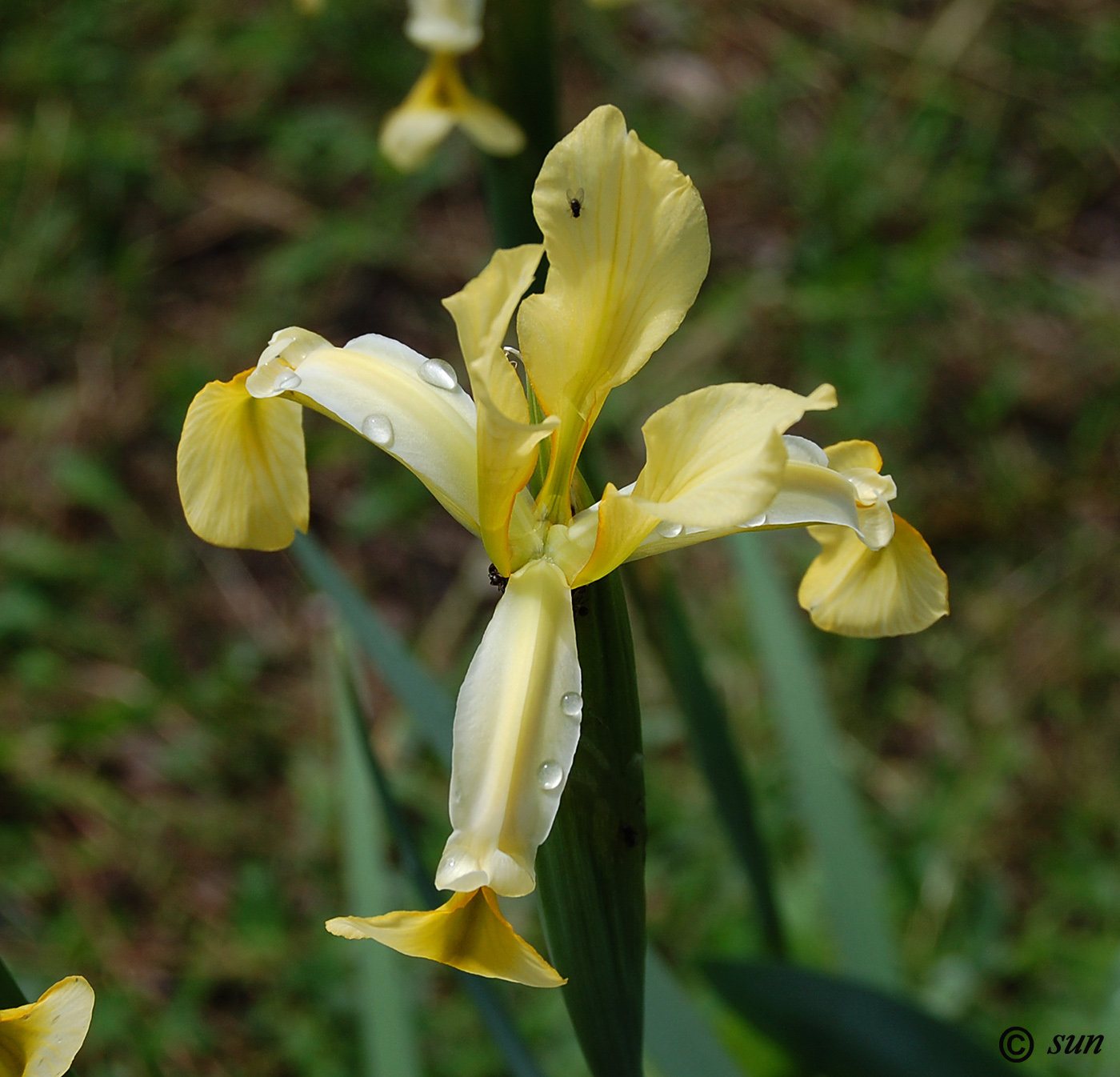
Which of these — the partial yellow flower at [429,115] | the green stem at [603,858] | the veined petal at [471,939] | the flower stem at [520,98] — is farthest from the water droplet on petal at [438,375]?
the partial yellow flower at [429,115]

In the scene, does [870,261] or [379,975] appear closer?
[379,975]

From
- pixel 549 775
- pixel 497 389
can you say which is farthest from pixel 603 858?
pixel 497 389

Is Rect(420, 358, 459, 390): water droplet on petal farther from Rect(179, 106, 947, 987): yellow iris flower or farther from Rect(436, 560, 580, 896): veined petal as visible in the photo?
Rect(436, 560, 580, 896): veined petal

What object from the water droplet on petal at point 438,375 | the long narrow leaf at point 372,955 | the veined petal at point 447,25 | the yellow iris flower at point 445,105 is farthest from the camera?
the veined petal at point 447,25

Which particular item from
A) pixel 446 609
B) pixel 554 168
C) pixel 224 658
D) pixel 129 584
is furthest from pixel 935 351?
pixel 554 168

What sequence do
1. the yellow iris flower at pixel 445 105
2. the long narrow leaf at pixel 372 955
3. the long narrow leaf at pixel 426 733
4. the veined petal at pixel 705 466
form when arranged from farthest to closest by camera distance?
the yellow iris flower at pixel 445 105
the long narrow leaf at pixel 372 955
the long narrow leaf at pixel 426 733
the veined petal at pixel 705 466

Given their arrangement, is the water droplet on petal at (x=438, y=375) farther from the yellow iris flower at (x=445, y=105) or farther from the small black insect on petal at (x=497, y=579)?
the yellow iris flower at (x=445, y=105)

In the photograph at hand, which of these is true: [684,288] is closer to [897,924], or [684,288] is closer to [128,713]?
[897,924]
